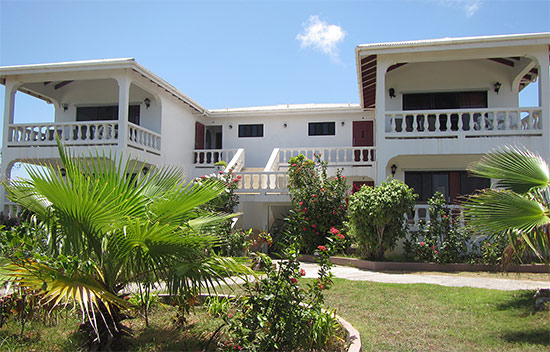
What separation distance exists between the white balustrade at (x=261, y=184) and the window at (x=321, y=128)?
4445 mm

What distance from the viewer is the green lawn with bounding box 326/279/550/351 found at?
4805 mm

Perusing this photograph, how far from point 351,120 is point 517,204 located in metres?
13.0

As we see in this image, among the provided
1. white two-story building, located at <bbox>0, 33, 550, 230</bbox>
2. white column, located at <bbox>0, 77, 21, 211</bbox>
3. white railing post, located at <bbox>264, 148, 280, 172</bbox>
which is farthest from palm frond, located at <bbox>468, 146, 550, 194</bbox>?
white column, located at <bbox>0, 77, 21, 211</bbox>

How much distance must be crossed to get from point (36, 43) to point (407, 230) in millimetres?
10574

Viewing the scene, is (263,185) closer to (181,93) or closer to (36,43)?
(181,93)

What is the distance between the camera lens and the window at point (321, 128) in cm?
1827

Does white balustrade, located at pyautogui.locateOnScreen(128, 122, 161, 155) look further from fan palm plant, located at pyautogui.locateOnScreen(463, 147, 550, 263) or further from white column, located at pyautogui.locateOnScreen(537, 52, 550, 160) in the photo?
white column, located at pyautogui.locateOnScreen(537, 52, 550, 160)

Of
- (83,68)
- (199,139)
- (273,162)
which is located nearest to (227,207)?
(273,162)

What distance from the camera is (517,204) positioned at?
5.35m

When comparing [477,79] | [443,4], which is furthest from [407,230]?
[477,79]

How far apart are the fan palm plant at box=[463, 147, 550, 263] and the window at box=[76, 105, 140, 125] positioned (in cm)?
1386

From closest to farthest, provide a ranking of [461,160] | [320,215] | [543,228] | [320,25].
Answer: [543,228], [320,25], [320,215], [461,160]

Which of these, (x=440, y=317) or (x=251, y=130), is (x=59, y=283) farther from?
(x=251, y=130)

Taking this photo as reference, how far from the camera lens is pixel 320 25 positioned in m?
11.1
